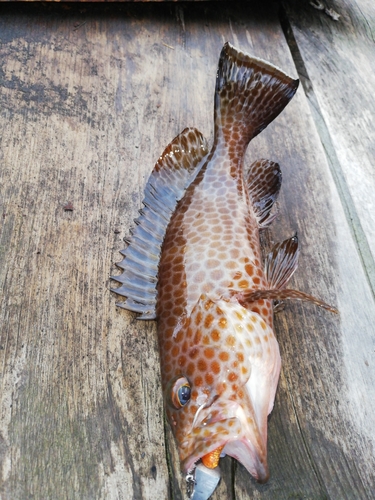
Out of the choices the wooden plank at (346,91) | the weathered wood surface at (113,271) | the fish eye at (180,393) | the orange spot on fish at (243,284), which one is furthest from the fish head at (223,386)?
the wooden plank at (346,91)

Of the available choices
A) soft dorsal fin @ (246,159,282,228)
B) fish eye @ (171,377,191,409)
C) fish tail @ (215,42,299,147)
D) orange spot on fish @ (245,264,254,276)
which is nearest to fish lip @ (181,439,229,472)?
fish eye @ (171,377,191,409)

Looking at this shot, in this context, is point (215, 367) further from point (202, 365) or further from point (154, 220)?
point (154, 220)

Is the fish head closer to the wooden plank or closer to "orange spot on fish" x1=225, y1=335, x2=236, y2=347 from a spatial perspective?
"orange spot on fish" x1=225, y1=335, x2=236, y2=347

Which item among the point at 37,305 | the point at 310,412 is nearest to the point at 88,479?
the point at 37,305

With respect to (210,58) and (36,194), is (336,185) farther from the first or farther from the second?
(36,194)

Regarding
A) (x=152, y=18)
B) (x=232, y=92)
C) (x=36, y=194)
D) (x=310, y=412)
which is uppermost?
(x=232, y=92)

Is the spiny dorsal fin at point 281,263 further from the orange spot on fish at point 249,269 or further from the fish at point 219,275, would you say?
the orange spot on fish at point 249,269

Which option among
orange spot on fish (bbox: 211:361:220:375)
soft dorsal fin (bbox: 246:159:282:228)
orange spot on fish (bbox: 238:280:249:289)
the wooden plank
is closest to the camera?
orange spot on fish (bbox: 211:361:220:375)
